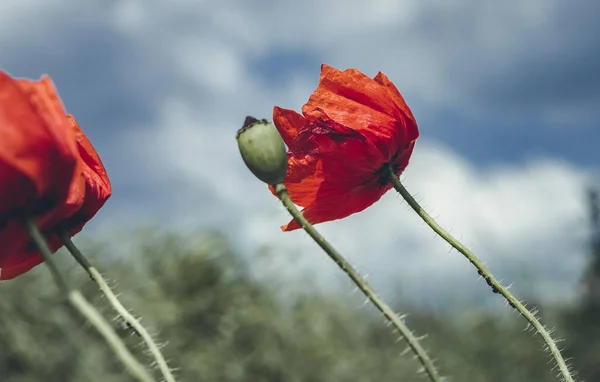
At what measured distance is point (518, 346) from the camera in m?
6.61

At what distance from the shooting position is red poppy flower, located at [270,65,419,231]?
30.1 inches

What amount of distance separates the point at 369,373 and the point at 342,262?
17.4 ft

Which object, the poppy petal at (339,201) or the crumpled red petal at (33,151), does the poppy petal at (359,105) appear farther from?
the crumpled red petal at (33,151)

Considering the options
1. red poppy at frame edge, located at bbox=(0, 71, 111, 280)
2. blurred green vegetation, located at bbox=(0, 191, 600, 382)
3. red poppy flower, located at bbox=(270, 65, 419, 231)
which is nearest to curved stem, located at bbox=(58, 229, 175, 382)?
red poppy at frame edge, located at bbox=(0, 71, 111, 280)

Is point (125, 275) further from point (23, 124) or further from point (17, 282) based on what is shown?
point (23, 124)

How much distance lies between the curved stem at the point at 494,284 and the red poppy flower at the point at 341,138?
0.19ft

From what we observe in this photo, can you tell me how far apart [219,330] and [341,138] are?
3.88 metres

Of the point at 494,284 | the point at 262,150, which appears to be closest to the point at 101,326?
the point at 262,150

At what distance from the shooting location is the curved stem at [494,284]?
0.63 m

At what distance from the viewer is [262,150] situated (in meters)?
0.61

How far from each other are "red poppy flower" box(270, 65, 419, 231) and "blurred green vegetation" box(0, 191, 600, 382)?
6.57ft

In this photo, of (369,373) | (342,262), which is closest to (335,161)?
(342,262)

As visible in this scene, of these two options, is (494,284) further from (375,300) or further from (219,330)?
(219,330)

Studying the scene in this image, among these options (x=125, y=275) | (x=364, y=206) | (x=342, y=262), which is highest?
(x=125, y=275)
